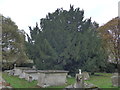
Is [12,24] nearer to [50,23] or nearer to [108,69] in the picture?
[50,23]

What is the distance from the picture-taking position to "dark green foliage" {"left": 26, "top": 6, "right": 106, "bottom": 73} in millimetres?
20969

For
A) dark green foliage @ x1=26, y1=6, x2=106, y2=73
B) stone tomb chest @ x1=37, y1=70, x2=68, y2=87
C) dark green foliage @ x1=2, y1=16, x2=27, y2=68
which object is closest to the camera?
stone tomb chest @ x1=37, y1=70, x2=68, y2=87

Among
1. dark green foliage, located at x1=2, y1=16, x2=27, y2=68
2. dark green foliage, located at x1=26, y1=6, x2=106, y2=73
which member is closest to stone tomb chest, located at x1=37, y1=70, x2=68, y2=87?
dark green foliage, located at x1=26, y1=6, x2=106, y2=73

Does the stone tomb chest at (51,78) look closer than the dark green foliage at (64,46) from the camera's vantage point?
Yes

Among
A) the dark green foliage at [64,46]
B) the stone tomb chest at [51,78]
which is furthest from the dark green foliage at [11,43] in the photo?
the stone tomb chest at [51,78]

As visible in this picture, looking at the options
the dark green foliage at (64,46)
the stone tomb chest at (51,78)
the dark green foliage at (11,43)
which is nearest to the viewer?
the stone tomb chest at (51,78)

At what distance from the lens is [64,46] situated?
21891 millimetres

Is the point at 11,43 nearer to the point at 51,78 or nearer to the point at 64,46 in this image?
the point at 64,46

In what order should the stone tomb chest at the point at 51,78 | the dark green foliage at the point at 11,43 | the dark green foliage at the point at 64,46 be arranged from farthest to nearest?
the dark green foliage at the point at 11,43, the dark green foliage at the point at 64,46, the stone tomb chest at the point at 51,78

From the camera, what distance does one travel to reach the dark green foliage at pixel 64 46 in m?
21.0

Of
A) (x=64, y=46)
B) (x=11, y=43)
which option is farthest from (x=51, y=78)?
(x=11, y=43)

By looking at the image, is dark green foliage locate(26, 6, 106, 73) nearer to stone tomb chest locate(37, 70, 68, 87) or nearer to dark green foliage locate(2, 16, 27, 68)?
dark green foliage locate(2, 16, 27, 68)

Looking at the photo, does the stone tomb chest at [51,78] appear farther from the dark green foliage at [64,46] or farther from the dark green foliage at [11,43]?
the dark green foliage at [11,43]

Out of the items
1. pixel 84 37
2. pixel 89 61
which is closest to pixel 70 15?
pixel 84 37
